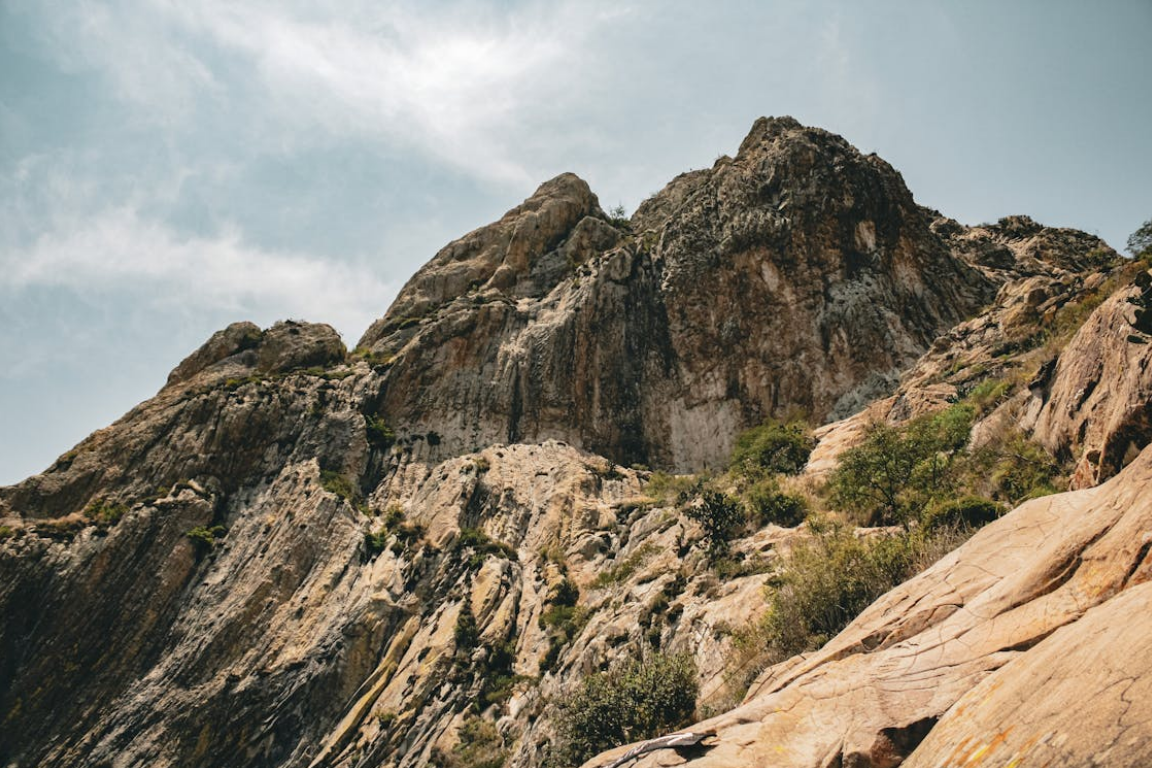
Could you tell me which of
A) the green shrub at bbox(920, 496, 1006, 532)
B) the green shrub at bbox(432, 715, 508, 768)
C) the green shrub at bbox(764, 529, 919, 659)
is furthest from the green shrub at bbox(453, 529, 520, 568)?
the green shrub at bbox(920, 496, 1006, 532)

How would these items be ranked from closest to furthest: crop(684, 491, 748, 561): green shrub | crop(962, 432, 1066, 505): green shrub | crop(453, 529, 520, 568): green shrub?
crop(962, 432, 1066, 505): green shrub < crop(684, 491, 748, 561): green shrub < crop(453, 529, 520, 568): green shrub

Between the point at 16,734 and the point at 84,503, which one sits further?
the point at 84,503

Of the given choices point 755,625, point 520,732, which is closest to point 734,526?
point 755,625

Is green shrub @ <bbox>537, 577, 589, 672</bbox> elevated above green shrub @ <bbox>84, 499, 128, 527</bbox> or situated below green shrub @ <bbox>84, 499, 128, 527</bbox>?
below

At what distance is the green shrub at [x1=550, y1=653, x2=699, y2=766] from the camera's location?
13453 millimetres

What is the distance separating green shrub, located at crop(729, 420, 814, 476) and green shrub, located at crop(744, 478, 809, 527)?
6093 mm

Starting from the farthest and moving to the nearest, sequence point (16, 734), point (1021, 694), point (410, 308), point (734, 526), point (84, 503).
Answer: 1. point (410, 308)
2. point (84, 503)
3. point (16, 734)
4. point (734, 526)
5. point (1021, 694)

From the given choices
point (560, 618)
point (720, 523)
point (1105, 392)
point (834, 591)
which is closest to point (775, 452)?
point (720, 523)

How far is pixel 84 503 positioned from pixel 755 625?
4572cm

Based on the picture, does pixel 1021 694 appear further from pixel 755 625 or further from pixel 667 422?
pixel 667 422

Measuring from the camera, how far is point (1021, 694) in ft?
15.8

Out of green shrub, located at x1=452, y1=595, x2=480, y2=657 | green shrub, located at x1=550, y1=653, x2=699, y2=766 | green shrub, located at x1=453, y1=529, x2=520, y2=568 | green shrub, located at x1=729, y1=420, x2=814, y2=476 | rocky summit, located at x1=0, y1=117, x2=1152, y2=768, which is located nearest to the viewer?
rocky summit, located at x1=0, y1=117, x2=1152, y2=768

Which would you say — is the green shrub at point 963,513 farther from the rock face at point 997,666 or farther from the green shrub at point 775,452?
the green shrub at point 775,452

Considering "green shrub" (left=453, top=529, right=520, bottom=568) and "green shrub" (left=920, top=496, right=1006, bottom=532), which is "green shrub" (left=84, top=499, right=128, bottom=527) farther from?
"green shrub" (left=920, top=496, right=1006, bottom=532)
